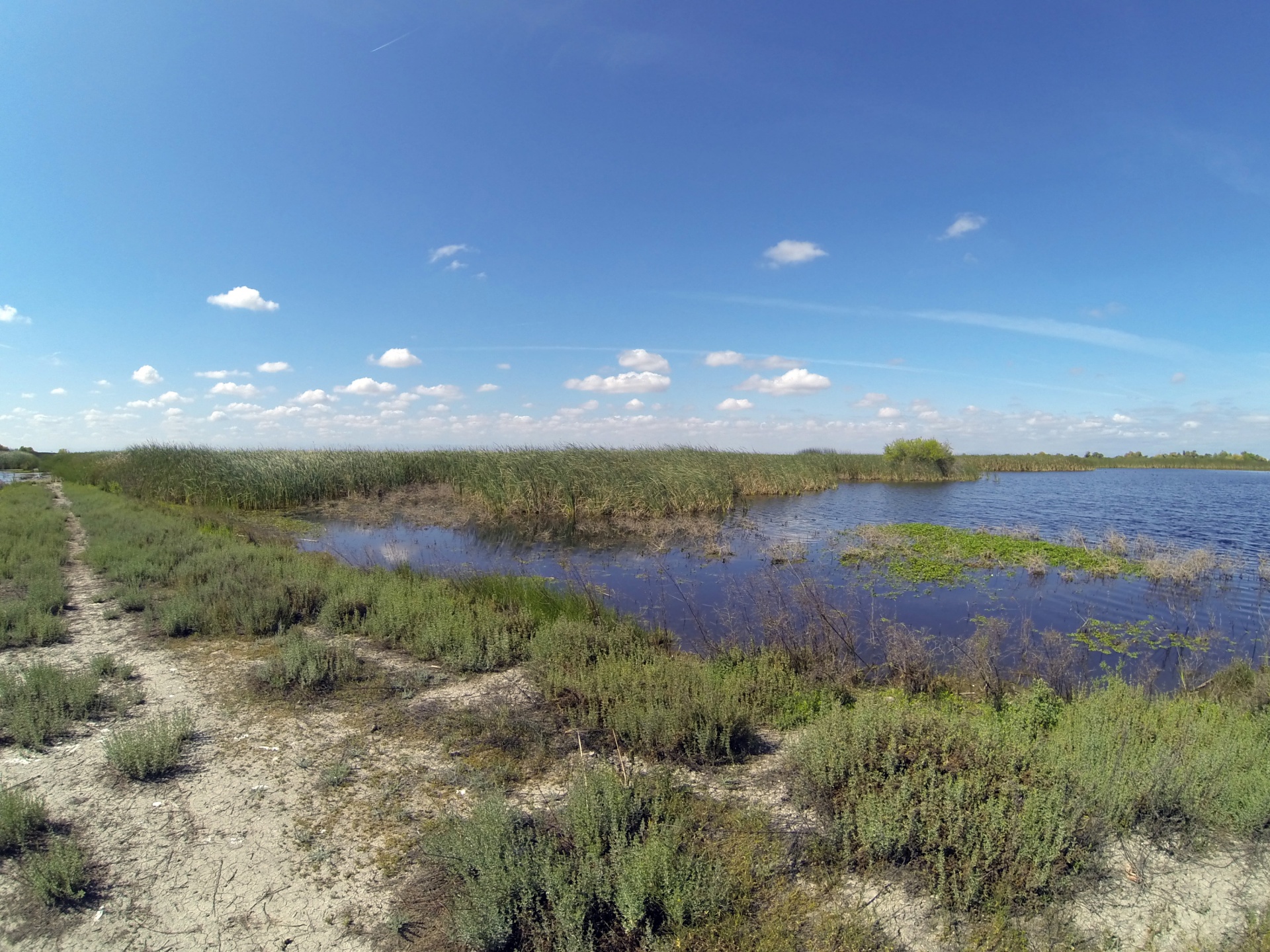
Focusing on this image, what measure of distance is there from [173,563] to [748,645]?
9745 millimetres

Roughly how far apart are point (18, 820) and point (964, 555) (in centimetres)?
1483

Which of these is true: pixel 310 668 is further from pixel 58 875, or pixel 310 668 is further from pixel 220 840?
pixel 58 875

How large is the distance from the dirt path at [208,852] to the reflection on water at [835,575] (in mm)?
4775

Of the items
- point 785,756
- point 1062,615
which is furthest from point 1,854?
point 1062,615

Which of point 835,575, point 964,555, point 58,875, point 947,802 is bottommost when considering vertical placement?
point 835,575

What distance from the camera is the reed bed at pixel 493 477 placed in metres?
22.0

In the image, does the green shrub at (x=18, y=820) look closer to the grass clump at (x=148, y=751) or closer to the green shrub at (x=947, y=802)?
the grass clump at (x=148, y=751)

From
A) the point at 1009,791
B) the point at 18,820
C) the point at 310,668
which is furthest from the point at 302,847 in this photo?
the point at 1009,791

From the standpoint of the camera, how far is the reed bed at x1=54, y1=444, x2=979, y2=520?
22016 millimetres

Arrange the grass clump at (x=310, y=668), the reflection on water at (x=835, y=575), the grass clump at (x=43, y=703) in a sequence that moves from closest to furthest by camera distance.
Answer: the grass clump at (x=43, y=703)
the grass clump at (x=310, y=668)
the reflection on water at (x=835, y=575)

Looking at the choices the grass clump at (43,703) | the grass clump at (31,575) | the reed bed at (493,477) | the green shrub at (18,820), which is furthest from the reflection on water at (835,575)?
the grass clump at (43,703)

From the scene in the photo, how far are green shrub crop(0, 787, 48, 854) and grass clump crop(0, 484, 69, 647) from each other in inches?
177

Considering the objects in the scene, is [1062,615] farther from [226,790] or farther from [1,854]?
[1,854]

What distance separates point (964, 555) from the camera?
13555mm
